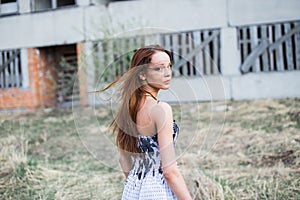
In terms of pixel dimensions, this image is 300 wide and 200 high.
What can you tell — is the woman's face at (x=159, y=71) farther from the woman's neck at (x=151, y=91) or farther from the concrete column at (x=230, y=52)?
the concrete column at (x=230, y=52)

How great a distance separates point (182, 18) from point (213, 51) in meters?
1.19

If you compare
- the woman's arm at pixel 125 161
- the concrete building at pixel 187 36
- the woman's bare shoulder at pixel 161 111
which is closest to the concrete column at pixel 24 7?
the concrete building at pixel 187 36

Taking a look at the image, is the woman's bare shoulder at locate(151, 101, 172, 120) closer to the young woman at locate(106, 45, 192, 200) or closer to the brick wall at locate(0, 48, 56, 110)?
the young woman at locate(106, 45, 192, 200)

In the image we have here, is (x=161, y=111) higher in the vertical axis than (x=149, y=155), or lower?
higher

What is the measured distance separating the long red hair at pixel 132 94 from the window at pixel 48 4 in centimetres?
1126

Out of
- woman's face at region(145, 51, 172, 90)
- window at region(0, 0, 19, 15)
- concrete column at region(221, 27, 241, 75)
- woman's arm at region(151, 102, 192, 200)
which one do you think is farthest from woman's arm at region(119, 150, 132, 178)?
window at region(0, 0, 19, 15)

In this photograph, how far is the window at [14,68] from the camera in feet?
42.5

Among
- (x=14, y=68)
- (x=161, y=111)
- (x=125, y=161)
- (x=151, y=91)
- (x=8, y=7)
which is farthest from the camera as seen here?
(x=14, y=68)

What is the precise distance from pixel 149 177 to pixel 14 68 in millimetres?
11778

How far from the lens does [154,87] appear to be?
214 cm

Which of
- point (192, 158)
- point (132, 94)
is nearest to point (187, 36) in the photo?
point (192, 158)

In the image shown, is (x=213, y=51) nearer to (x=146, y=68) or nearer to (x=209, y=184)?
(x=209, y=184)

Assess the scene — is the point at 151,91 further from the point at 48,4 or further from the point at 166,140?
the point at 48,4

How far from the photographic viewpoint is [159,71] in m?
2.11
